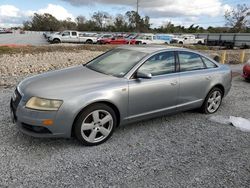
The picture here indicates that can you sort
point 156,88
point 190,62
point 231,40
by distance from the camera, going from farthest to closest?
point 231,40
point 190,62
point 156,88

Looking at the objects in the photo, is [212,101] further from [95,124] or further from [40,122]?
[40,122]

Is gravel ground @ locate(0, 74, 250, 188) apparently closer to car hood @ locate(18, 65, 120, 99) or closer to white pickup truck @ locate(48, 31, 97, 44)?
car hood @ locate(18, 65, 120, 99)

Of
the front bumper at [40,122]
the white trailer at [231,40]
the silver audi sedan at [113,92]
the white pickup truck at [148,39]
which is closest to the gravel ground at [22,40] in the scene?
the white pickup truck at [148,39]

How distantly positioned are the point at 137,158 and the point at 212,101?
2572 mm

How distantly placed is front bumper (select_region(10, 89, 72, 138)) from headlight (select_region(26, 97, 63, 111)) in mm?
54

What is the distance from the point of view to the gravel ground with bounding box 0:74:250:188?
2857 millimetres

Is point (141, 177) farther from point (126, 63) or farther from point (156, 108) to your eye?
point (126, 63)

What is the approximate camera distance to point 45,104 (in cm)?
324

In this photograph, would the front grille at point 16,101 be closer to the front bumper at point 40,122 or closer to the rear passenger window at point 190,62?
the front bumper at point 40,122

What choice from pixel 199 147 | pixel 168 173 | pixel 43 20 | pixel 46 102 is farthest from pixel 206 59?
pixel 43 20

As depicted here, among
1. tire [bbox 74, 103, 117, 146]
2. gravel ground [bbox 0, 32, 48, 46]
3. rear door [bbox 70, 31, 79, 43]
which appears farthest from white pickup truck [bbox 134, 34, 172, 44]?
tire [bbox 74, 103, 117, 146]

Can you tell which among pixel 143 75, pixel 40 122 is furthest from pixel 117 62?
pixel 40 122

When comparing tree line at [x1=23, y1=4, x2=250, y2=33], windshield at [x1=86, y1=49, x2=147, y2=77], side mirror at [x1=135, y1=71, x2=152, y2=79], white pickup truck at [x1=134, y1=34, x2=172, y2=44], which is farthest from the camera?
tree line at [x1=23, y1=4, x2=250, y2=33]

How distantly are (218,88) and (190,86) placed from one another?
1.00 metres
